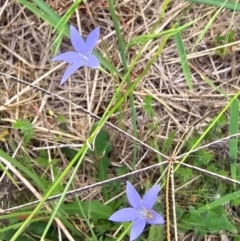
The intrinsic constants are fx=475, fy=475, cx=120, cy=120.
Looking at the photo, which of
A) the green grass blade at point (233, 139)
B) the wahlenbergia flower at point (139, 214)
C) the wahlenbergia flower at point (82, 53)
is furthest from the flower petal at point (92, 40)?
the green grass blade at point (233, 139)

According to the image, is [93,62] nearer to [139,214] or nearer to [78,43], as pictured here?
[78,43]

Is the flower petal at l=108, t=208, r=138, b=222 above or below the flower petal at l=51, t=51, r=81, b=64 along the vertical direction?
below

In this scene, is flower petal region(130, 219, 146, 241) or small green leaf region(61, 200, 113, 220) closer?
flower petal region(130, 219, 146, 241)

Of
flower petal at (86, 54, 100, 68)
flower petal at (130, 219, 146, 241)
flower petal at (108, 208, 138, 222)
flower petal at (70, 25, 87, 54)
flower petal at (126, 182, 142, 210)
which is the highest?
flower petal at (70, 25, 87, 54)

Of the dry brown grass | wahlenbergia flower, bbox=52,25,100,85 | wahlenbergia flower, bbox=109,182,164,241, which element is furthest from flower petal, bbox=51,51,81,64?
the dry brown grass

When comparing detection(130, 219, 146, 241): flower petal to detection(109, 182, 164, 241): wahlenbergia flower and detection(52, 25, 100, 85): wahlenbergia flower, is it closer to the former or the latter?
detection(109, 182, 164, 241): wahlenbergia flower

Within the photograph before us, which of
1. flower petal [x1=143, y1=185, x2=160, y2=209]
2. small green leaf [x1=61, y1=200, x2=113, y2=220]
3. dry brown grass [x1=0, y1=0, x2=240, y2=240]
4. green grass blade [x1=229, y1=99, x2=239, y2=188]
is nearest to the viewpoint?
flower petal [x1=143, y1=185, x2=160, y2=209]

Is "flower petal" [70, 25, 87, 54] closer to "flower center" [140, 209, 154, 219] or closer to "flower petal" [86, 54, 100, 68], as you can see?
"flower petal" [86, 54, 100, 68]

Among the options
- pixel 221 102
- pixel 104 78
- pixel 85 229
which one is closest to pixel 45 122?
pixel 104 78

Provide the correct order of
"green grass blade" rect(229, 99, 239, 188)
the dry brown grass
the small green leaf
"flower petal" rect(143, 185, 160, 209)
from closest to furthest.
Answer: "flower petal" rect(143, 185, 160, 209) → "green grass blade" rect(229, 99, 239, 188) → the small green leaf → the dry brown grass
